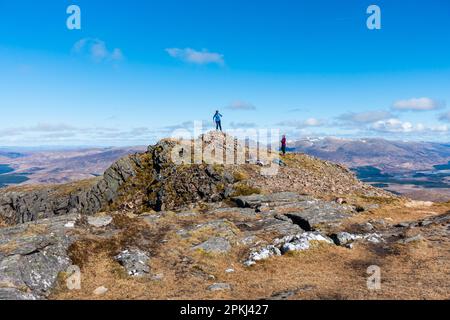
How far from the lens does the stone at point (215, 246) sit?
3189 centimetres

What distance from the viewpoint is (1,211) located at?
78.5 metres

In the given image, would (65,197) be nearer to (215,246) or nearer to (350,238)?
(215,246)

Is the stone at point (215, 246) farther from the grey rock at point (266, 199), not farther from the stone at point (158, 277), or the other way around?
the grey rock at point (266, 199)

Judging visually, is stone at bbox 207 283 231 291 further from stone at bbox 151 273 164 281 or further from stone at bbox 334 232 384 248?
stone at bbox 334 232 384 248

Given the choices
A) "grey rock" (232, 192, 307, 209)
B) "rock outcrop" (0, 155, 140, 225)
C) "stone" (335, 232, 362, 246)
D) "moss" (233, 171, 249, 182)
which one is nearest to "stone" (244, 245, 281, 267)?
"stone" (335, 232, 362, 246)

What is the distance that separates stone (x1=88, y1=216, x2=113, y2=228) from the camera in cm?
3559

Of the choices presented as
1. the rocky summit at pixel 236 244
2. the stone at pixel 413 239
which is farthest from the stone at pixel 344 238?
the stone at pixel 413 239

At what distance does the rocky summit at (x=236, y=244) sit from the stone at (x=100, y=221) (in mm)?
99

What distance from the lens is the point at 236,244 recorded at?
33562 mm

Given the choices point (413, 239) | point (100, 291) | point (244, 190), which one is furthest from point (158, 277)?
point (244, 190)

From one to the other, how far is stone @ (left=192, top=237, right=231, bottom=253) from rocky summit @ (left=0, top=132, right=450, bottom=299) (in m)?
0.10
